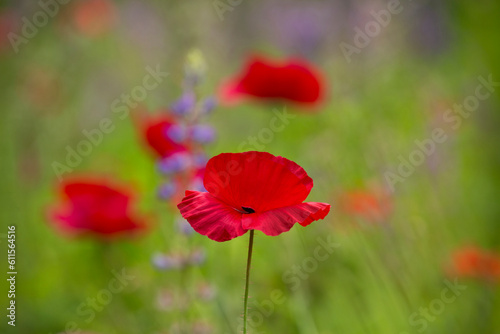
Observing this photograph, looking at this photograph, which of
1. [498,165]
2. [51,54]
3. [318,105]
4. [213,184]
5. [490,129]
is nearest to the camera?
[213,184]

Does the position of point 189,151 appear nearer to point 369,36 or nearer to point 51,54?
point 369,36

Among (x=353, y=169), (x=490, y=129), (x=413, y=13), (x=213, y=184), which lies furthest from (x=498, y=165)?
(x=213, y=184)

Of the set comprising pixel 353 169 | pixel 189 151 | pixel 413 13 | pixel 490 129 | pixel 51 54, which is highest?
pixel 413 13

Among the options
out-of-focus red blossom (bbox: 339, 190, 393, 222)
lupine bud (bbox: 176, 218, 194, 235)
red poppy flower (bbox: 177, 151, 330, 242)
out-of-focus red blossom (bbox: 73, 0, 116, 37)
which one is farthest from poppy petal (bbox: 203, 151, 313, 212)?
out-of-focus red blossom (bbox: 73, 0, 116, 37)

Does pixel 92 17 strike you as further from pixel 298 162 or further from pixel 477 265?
pixel 477 265

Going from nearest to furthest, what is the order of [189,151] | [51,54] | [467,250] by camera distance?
[189,151] < [467,250] < [51,54]

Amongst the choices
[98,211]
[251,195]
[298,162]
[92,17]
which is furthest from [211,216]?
[92,17]
